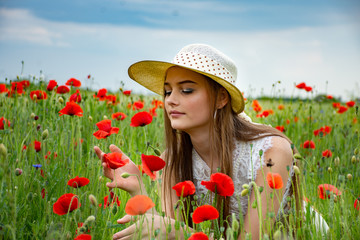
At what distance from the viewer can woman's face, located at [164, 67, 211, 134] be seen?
7.19 ft

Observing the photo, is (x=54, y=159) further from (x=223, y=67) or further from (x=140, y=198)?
(x=140, y=198)

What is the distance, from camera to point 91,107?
449 cm

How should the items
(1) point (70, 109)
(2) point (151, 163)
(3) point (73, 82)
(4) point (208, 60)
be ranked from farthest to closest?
(3) point (73, 82) < (1) point (70, 109) < (4) point (208, 60) < (2) point (151, 163)

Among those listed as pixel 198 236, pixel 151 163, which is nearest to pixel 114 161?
pixel 151 163

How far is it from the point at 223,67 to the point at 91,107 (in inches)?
97.4

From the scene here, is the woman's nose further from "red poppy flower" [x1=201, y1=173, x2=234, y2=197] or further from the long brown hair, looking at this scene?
"red poppy flower" [x1=201, y1=173, x2=234, y2=197]

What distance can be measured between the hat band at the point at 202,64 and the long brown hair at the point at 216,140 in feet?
0.21

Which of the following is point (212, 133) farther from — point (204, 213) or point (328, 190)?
point (204, 213)

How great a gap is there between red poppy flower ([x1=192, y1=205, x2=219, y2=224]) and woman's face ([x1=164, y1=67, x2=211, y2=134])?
0.81 m

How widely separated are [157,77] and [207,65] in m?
0.49

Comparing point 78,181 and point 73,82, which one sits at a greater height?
point 73,82

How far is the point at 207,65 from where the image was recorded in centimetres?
228

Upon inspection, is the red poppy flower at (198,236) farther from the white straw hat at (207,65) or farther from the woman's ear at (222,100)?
the woman's ear at (222,100)

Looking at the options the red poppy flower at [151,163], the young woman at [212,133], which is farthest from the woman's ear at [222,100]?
the red poppy flower at [151,163]
